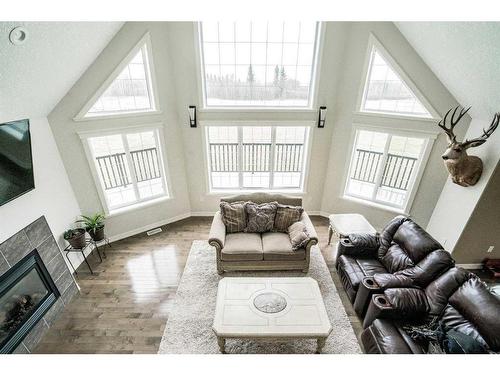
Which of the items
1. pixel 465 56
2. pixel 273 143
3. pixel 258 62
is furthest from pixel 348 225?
pixel 258 62

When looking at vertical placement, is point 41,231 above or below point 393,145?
below

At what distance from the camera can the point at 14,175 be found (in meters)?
2.78

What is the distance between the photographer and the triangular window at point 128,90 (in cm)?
379

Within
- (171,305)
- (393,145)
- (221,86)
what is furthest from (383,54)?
(171,305)

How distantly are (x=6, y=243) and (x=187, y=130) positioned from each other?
10.1 ft

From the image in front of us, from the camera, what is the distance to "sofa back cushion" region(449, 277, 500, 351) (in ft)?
6.59

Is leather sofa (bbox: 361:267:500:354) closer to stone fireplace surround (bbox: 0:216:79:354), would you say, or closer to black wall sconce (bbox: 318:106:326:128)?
black wall sconce (bbox: 318:106:326:128)

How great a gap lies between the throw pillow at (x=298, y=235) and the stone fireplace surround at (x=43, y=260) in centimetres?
332

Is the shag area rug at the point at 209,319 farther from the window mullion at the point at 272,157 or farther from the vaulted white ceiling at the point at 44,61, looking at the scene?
the vaulted white ceiling at the point at 44,61

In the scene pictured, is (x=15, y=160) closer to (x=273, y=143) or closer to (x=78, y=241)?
(x=78, y=241)

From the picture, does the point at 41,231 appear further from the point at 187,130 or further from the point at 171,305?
the point at 187,130

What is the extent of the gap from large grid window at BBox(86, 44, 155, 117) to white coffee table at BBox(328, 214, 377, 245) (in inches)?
156

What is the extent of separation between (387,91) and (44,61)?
498 cm

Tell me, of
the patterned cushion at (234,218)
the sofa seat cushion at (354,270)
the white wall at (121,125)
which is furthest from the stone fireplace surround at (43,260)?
the sofa seat cushion at (354,270)
